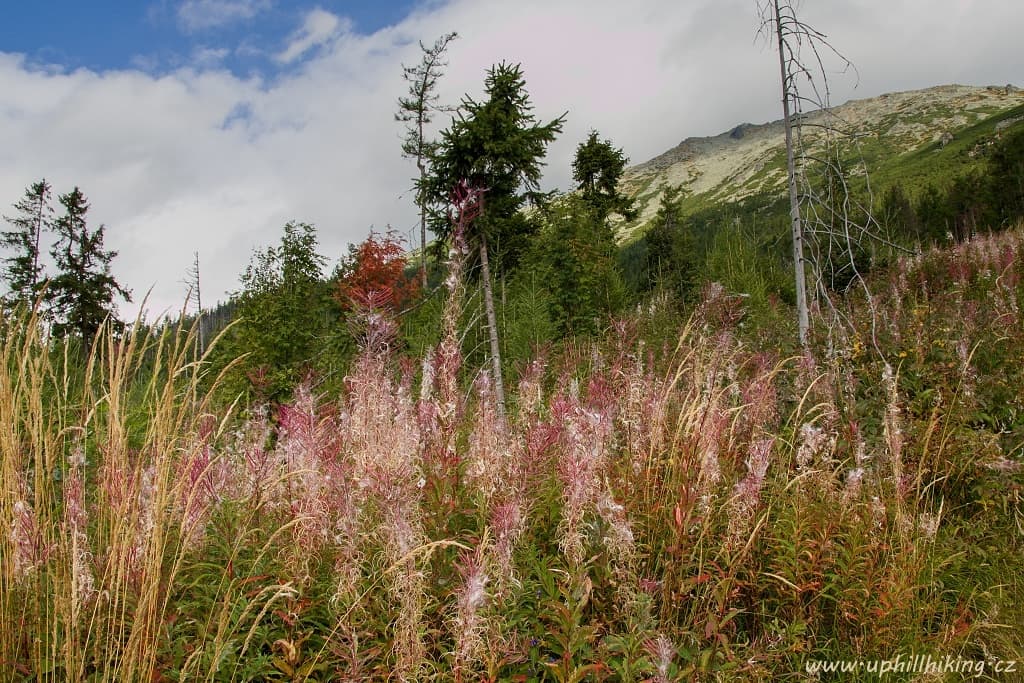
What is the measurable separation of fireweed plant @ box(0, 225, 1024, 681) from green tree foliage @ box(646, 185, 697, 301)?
643 inches

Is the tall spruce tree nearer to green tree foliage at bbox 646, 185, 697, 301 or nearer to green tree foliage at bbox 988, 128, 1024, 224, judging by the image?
green tree foliage at bbox 646, 185, 697, 301

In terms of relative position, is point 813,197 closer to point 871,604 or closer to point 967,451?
point 967,451

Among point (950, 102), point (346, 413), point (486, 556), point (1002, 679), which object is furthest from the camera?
point (950, 102)

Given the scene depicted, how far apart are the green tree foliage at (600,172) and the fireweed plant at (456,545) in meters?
24.7

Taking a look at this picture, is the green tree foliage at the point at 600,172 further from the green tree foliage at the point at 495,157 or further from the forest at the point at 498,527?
the forest at the point at 498,527

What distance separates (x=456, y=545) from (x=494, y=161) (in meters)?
6.65

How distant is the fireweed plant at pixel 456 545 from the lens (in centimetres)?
185

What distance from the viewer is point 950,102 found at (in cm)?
13038

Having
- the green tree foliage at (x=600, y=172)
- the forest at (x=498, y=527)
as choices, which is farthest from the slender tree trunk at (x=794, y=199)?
the green tree foliage at (x=600, y=172)

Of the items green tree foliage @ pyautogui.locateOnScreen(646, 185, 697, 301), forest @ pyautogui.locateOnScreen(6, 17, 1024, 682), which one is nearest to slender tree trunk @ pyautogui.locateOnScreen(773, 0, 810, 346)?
forest @ pyautogui.locateOnScreen(6, 17, 1024, 682)

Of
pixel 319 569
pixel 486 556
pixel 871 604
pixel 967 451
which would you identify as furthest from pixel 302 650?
pixel 967 451

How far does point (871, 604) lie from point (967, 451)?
6.81 ft

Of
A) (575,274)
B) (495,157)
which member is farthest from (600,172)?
(495,157)

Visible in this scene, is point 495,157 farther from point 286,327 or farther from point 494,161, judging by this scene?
point 286,327
